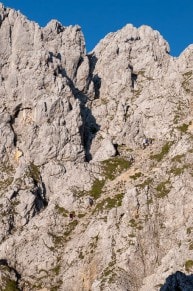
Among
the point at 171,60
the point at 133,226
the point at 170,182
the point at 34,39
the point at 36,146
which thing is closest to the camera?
the point at 133,226

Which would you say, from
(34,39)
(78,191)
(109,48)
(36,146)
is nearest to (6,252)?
(78,191)

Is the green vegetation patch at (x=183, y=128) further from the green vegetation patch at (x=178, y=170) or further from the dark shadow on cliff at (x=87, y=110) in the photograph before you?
the dark shadow on cliff at (x=87, y=110)

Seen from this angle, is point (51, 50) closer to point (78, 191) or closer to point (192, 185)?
point (78, 191)

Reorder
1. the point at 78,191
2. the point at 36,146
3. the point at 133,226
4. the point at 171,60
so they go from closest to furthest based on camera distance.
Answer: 1. the point at 133,226
2. the point at 78,191
3. the point at 36,146
4. the point at 171,60

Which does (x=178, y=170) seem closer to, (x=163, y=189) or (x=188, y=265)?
(x=163, y=189)

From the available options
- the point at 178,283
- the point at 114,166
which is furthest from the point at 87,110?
the point at 178,283

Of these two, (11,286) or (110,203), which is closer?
(11,286)
